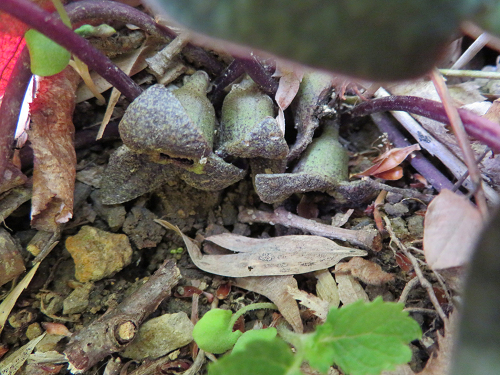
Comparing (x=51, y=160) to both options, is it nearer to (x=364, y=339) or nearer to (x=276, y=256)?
(x=276, y=256)

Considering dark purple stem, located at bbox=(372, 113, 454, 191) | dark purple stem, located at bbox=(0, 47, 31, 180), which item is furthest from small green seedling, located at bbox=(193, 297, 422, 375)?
dark purple stem, located at bbox=(0, 47, 31, 180)

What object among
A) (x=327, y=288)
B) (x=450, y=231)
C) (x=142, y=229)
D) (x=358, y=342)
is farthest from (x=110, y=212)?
(x=450, y=231)

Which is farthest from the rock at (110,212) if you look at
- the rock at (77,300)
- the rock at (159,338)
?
the rock at (159,338)

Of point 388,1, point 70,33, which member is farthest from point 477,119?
point 70,33

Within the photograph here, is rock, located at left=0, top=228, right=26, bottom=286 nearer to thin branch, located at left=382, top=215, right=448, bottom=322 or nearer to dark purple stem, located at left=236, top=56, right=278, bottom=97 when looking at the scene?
dark purple stem, located at left=236, top=56, right=278, bottom=97

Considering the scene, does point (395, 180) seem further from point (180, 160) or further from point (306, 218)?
point (180, 160)
